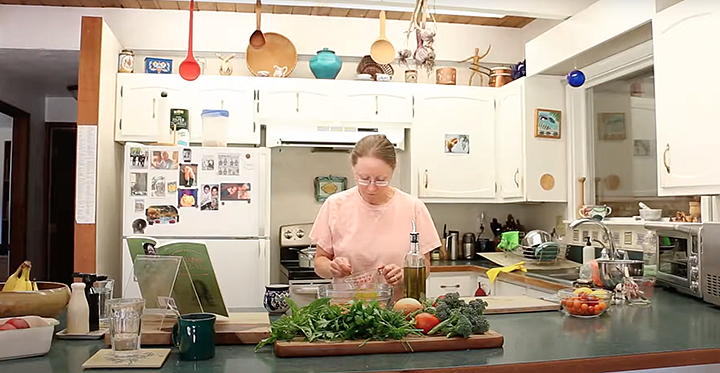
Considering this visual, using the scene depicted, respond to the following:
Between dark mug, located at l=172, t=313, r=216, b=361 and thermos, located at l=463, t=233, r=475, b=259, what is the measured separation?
10.8 feet

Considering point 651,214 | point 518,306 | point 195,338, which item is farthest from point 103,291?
point 651,214

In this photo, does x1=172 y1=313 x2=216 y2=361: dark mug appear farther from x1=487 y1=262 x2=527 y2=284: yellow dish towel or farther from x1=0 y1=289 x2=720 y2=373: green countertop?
x1=487 y1=262 x2=527 y2=284: yellow dish towel

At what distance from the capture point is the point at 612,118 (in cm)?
391

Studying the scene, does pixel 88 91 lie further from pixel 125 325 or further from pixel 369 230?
pixel 125 325

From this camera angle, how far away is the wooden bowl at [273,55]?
171 inches

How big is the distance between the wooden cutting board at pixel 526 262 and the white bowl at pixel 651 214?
52 centimetres

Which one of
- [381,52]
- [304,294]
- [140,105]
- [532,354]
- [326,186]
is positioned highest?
[381,52]

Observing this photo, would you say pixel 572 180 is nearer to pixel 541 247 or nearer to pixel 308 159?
pixel 541 247

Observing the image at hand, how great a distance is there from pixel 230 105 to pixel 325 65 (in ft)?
2.30

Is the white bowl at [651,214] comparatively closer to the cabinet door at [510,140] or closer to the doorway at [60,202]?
the cabinet door at [510,140]

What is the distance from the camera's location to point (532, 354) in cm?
159

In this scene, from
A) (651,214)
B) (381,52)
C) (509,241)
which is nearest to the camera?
(651,214)

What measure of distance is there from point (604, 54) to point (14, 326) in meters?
3.20

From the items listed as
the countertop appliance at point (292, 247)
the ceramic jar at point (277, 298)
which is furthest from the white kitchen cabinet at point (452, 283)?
the ceramic jar at point (277, 298)
